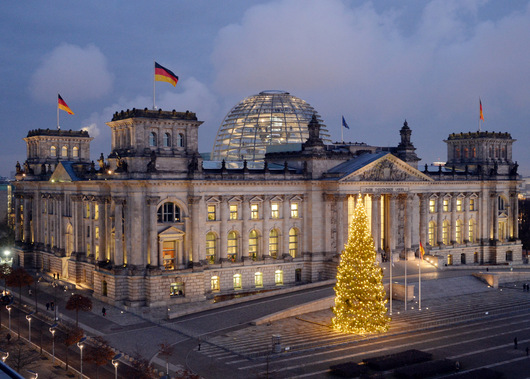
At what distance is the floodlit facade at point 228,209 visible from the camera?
245 ft

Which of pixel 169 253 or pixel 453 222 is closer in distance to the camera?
pixel 169 253

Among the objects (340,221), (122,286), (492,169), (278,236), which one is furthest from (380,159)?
(122,286)

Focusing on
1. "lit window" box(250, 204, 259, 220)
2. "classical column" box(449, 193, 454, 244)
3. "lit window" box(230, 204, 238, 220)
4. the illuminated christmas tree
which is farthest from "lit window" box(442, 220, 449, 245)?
the illuminated christmas tree

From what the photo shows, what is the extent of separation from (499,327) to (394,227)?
90.5 feet

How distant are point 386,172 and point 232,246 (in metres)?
23.4

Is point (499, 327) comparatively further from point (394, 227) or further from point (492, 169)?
point (492, 169)

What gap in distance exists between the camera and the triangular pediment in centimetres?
8650

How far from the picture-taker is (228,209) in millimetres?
81125

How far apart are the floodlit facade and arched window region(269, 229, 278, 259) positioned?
0.18 m

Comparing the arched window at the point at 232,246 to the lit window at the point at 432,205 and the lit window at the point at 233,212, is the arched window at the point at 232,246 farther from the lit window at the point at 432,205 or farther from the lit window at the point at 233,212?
the lit window at the point at 432,205

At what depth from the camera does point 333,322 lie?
6300 cm

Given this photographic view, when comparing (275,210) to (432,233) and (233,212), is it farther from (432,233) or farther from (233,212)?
(432,233)

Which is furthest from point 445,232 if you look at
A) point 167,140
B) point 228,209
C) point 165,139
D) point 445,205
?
point 165,139

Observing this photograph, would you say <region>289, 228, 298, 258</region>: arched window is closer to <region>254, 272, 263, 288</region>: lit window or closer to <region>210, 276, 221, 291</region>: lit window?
<region>254, 272, 263, 288</region>: lit window
